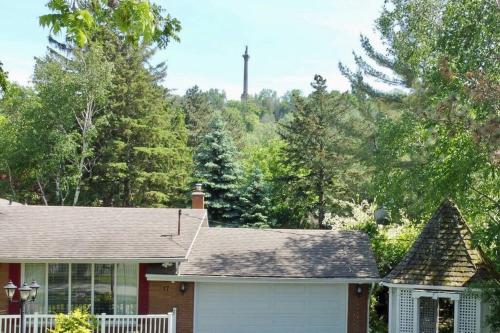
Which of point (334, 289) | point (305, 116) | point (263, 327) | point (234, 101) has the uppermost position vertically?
point (234, 101)

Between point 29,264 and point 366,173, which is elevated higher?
point 366,173

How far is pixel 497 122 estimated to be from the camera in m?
12.0

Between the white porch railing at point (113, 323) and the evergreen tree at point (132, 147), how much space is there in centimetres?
1862

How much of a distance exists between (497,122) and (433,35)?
661 cm

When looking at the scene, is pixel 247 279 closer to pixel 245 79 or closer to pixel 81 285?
pixel 81 285

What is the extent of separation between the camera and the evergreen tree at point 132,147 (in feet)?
111

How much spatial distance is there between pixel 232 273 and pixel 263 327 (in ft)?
5.70

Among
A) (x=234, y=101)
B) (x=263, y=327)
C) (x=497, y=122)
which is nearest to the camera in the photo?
(x=497, y=122)

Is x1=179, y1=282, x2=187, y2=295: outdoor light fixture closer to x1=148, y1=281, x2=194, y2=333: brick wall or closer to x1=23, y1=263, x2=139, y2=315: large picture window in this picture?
x1=148, y1=281, x2=194, y2=333: brick wall

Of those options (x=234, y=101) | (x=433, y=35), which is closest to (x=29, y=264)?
(x=433, y=35)

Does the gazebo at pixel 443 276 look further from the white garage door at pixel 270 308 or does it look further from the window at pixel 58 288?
the window at pixel 58 288

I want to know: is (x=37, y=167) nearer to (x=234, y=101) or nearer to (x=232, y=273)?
(x=232, y=273)

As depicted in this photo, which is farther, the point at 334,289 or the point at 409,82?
the point at 409,82

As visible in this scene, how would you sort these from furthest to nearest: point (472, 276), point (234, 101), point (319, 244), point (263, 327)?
point (234, 101) → point (319, 244) → point (263, 327) → point (472, 276)
